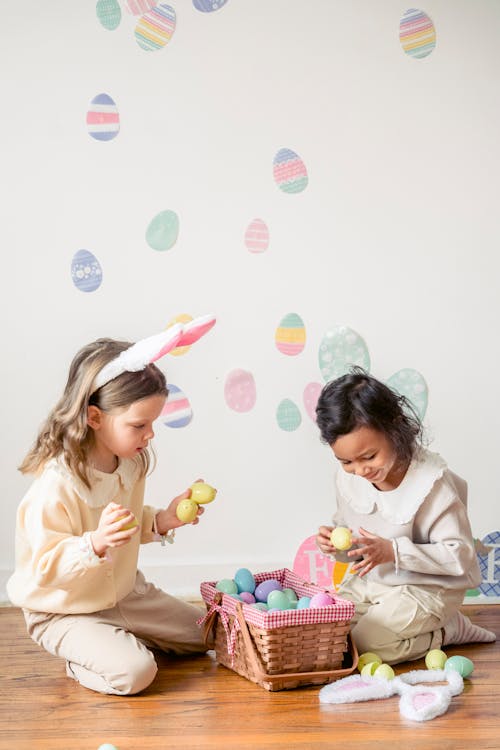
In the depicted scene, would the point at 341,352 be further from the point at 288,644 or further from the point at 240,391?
the point at 288,644

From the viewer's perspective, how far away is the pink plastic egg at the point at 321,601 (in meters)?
1.89

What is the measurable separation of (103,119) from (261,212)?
0.49 meters

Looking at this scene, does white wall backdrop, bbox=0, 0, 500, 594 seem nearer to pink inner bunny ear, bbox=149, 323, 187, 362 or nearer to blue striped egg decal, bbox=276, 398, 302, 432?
blue striped egg decal, bbox=276, 398, 302, 432

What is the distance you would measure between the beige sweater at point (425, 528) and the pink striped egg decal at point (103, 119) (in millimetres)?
1196

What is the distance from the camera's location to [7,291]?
2.57m

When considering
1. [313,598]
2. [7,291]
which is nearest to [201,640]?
[313,598]

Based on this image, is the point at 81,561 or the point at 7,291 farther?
the point at 7,291

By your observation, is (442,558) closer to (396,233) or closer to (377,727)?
(377,727)

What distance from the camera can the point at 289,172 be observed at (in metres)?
2.55

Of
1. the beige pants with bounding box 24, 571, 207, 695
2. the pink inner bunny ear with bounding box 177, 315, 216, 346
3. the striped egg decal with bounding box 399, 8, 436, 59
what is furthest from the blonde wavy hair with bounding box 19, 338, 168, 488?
the striped egg decal with bounding box 399, 8, 436, 59

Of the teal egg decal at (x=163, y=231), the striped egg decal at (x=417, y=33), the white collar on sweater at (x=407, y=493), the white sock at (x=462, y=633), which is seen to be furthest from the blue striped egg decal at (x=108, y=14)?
the white sock at (x=462, y=633)

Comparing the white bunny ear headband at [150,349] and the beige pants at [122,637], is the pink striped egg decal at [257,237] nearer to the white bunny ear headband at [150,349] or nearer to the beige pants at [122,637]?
the white bunny ear headband at [150,349]

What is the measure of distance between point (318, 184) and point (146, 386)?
2.99ft

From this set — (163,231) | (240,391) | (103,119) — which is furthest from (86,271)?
(240,391)
